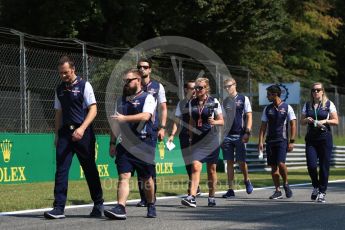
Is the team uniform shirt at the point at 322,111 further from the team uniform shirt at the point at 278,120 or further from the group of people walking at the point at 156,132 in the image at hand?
the team uniform shirt at the point at 278,120

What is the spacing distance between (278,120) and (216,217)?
3744 mm

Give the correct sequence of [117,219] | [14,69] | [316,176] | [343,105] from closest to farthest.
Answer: [117,219] → [316,176] → [14,69] → [343,105]

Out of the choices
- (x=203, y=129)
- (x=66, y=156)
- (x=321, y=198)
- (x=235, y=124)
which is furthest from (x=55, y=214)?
(x=235, y=124)

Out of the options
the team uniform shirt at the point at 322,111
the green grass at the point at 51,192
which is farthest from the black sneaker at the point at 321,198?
the green grass at the point at 51,192

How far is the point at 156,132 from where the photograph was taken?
9.79 metres

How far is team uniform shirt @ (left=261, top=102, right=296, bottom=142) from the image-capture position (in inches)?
508

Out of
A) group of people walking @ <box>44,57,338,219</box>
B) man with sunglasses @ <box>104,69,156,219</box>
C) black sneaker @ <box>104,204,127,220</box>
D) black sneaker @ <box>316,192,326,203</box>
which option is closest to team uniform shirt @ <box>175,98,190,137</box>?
group of people walking @ <box>44,57,338,219</box>

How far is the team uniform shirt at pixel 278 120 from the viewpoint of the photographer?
1291 cm

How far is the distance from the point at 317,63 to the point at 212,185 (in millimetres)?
39353

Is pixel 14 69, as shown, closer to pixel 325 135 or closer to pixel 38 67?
pixel 38 67

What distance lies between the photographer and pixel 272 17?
3494cm

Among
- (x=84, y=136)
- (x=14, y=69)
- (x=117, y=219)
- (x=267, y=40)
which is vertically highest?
(x=267, y=40)

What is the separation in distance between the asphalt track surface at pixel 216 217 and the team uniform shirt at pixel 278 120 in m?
1.21

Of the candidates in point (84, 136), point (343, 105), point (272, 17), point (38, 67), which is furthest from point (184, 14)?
point (84, 136)
